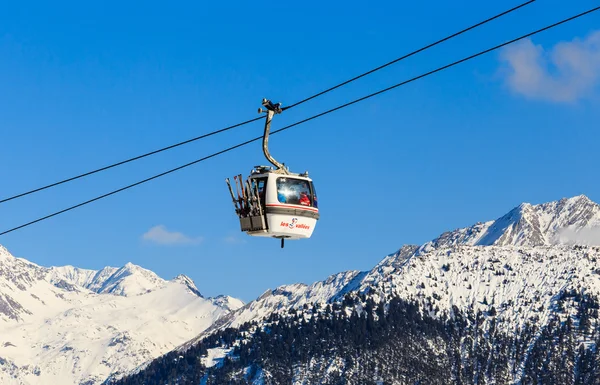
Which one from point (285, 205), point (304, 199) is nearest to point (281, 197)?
point (285, 205)

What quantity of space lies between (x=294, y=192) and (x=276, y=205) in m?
1.49

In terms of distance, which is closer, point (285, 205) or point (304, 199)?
point (285, 205)

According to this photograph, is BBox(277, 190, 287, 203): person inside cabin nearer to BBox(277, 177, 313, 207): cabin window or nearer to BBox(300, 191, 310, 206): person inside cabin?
BBox(277, 177, 313, 207): cabin window

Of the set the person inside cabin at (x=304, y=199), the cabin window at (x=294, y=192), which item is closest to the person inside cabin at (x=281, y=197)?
the cabin window at (x=294, y=192)

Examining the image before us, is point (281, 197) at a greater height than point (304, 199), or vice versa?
point (304, 199)

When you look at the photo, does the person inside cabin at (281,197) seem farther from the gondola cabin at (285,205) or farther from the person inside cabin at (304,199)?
the person inside cabin at (304,199)

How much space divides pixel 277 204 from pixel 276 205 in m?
0.07

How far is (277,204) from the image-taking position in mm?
61469

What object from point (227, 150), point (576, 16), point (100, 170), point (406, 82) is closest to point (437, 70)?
point (406, 82)

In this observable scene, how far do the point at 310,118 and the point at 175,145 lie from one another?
739 cm

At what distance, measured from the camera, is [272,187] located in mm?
61719

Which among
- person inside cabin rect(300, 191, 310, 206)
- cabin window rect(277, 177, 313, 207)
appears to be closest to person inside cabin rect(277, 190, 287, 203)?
cabin window rect(277, 177, 313, 207)

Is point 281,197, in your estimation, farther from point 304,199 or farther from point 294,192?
point 304,199

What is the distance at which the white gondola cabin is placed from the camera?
6144 centimetres
